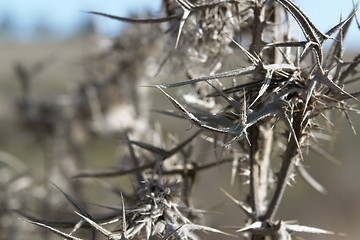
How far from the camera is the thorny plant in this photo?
4.65 feet

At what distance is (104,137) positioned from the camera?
17.8 feet

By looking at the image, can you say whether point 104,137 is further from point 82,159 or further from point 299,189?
point 299,189

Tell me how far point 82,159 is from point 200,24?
3.87 meters

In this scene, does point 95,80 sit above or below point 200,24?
below

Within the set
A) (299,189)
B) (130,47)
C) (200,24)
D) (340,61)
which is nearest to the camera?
(340,61)

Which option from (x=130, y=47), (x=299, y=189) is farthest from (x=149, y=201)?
(x=299, y=189)

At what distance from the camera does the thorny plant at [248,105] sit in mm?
1417

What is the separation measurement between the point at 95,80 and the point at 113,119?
536 mm

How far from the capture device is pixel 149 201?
1.71m

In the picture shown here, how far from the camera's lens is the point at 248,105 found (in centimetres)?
163

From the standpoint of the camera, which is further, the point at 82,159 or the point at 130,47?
the point at 82,159

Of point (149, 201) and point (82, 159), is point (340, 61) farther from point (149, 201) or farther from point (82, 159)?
point (82, 159)

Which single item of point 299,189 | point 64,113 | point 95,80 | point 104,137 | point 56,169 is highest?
point 95,80

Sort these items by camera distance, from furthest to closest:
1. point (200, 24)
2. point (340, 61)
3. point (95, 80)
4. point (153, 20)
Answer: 1. point (95, 80)
2. point (200, 24)
3. point (153, 20)
4. point (340, 61)
